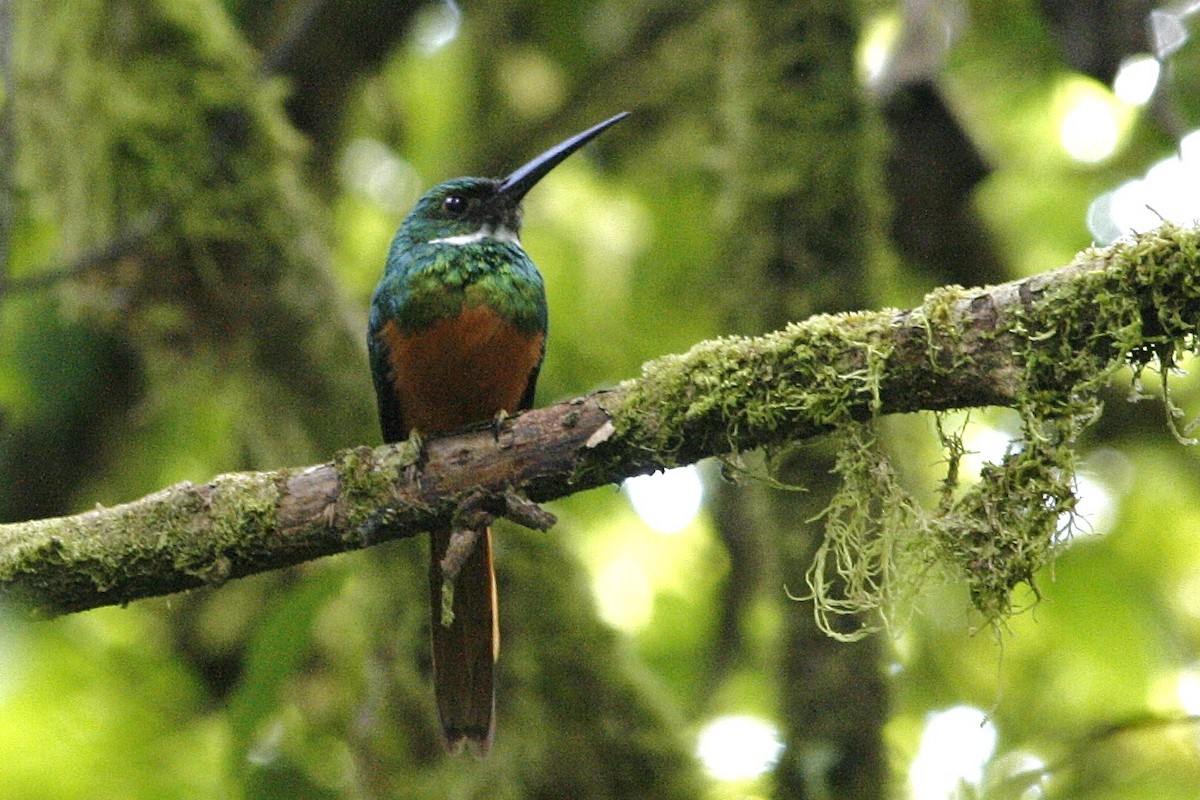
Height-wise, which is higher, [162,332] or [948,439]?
[162,332]

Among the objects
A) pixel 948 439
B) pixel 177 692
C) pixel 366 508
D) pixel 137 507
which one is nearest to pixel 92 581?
pixel 137 507

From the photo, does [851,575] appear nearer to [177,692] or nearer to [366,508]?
[366,508]

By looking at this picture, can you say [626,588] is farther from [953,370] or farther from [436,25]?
[953,370]

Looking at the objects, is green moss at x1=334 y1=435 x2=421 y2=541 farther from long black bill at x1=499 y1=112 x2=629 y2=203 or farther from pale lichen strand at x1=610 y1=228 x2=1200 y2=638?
long black bill at x1=499 y1=112 x2=629 y2=203

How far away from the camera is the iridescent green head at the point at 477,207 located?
393 centimetres

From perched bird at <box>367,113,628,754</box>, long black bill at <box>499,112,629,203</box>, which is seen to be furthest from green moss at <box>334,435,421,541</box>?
long black bill at <box>499,112,629,203</box>

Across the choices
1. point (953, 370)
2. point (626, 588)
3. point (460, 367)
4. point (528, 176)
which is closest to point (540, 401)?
point (528, 176)

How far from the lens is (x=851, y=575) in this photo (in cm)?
262

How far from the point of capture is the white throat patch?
375 centimetres

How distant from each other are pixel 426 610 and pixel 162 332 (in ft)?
4.15

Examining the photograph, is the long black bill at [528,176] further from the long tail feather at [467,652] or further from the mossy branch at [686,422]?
the mossy branch at [686,422]

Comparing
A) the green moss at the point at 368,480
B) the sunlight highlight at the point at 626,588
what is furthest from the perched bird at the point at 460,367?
the sunlight highlight at the point at 626,588

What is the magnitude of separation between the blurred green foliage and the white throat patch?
63cm

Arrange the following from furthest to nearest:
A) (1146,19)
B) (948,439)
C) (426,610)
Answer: (426,610), (1146,19), (948,439)
